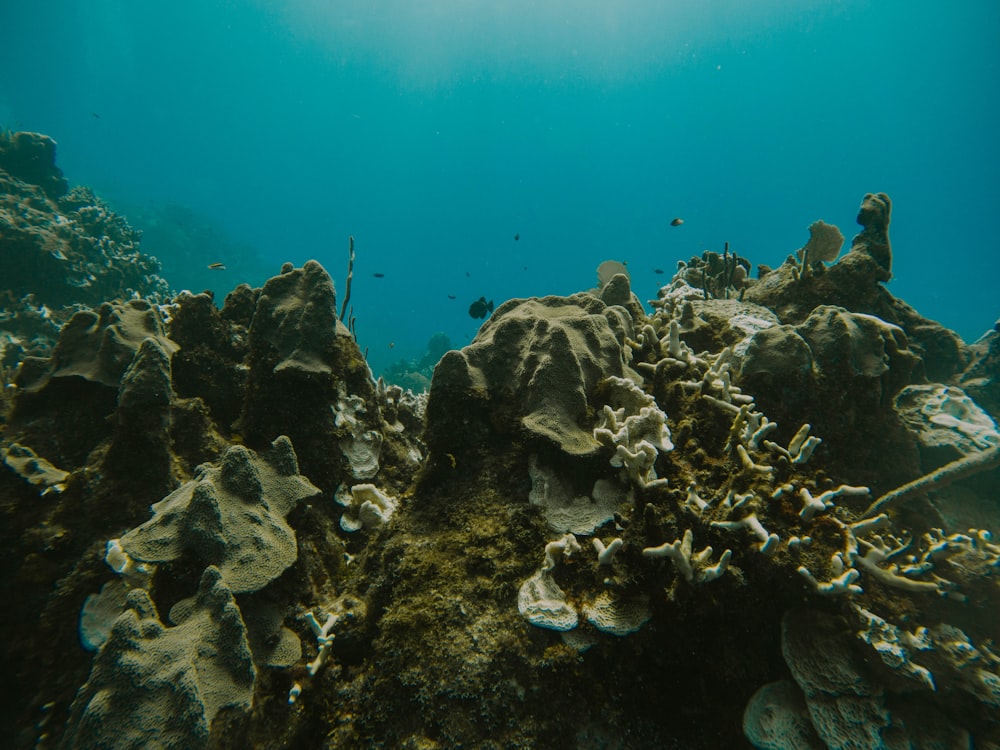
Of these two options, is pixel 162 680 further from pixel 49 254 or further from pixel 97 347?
pixel 49 254

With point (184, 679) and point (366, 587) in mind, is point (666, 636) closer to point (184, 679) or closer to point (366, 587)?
point (366, 587)

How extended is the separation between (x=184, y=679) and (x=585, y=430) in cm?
264

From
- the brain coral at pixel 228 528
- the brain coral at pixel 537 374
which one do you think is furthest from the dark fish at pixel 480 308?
the brain coral at pixel 228 528

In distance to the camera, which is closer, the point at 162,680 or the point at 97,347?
the point at 162,680

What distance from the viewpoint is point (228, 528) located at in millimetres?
2613

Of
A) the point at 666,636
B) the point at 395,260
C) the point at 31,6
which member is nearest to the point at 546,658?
the point at 666,636

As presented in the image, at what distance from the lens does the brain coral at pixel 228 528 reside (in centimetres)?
245

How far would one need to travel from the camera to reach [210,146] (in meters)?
114

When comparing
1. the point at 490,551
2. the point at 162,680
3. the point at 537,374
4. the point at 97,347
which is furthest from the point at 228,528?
the point at 97,347

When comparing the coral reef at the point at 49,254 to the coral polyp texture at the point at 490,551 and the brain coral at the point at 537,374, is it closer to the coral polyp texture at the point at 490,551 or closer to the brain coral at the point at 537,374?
the coral polyp texture at the point at 490,551

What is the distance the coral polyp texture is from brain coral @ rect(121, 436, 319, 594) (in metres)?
0.02

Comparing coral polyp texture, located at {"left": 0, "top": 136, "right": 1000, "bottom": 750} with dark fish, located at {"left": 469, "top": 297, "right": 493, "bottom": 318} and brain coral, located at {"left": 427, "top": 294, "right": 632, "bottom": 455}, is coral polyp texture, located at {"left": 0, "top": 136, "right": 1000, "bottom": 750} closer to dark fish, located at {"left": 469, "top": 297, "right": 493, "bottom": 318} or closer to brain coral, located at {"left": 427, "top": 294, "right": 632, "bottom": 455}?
brain coral, located at {"left": 427, "top": 294, "right": 632, "bottom": 455}

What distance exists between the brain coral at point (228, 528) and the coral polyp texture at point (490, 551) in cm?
2

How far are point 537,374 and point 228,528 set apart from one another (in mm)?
2329
